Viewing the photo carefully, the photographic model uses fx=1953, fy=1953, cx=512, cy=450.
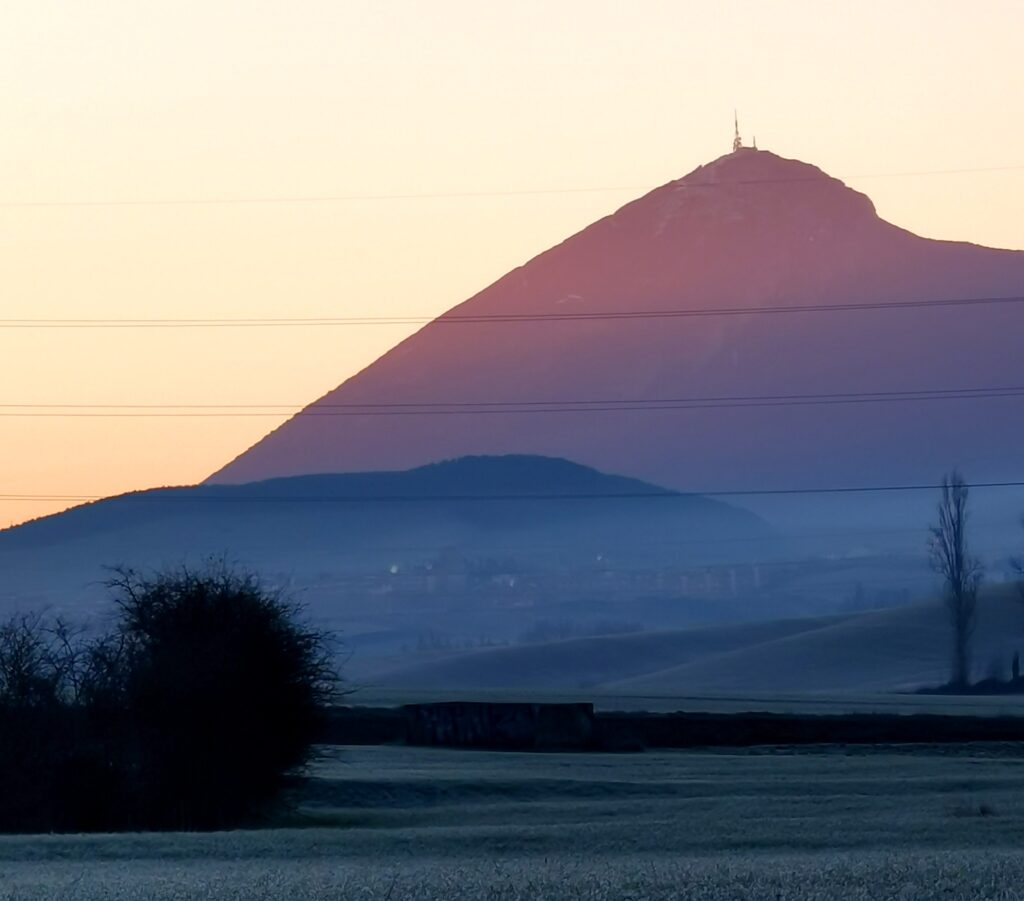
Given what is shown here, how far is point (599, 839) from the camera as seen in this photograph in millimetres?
31453

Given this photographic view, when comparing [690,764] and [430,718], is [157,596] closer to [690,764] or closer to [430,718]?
[690,764]

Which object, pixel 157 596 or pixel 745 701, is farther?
pixel 745 701

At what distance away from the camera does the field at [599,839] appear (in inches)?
883

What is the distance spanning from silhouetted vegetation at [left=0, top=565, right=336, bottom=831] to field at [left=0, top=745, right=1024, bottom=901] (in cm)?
186

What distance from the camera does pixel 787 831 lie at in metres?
32.4

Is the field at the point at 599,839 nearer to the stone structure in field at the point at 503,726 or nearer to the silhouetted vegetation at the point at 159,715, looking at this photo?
the silhouetted vegetation at the point at 159,715

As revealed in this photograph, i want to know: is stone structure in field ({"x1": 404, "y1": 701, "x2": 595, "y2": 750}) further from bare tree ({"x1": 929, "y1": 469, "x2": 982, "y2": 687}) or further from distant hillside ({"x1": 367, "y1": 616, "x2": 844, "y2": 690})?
distant hillside ({"x1": 367, "y1": 616, "x2": 844, "y2": 690})

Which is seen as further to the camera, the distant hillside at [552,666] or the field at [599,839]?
the distant hillside at [552,666]

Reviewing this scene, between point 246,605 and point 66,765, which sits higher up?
point 246,605

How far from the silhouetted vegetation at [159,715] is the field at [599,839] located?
6.12ft

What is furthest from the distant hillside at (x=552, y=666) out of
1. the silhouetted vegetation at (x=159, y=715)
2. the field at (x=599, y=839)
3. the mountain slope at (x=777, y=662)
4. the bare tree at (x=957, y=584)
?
the silhouetted vegetation at (x=159, y=715)

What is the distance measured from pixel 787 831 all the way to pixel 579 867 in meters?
7.96

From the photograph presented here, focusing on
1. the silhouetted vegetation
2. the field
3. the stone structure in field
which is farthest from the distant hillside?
the silhouetted vegetation

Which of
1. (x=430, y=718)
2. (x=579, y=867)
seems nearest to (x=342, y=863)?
(x=579, y=867)
